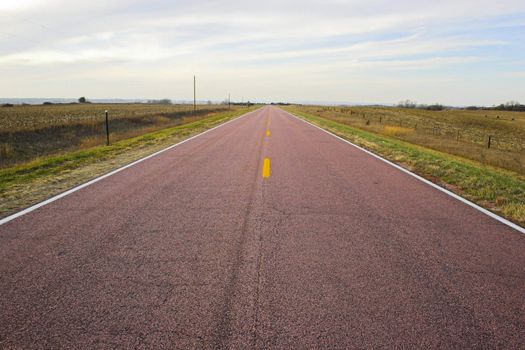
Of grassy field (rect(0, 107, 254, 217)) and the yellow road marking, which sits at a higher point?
the yellow road marking

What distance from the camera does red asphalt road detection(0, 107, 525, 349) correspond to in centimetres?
267

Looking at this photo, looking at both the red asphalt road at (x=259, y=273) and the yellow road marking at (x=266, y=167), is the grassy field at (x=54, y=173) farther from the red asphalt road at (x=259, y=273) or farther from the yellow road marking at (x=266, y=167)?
the yellow road marking at (x=266, y=167)

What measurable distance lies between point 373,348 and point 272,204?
12.0 ft

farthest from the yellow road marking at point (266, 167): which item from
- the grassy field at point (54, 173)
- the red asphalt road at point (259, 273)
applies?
the grassy field at point (54, 173)

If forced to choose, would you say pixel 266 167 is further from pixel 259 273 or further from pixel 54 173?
pixel 259 273

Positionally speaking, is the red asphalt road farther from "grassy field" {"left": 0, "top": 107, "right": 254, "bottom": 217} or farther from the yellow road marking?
the yellow road marking

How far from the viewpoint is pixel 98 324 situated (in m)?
2.75

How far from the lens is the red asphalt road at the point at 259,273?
2674mm

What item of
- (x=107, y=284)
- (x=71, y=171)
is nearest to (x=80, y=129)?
(x=71, y=171)

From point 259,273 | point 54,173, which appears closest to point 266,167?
point 54,173

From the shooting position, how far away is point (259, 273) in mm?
3586

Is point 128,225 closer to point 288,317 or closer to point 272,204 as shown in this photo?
point 272,204

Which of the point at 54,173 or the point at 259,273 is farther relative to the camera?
the point at 54,173

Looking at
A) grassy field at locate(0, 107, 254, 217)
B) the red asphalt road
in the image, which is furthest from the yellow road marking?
grassy field at locate(0, 107, 254, 217)
